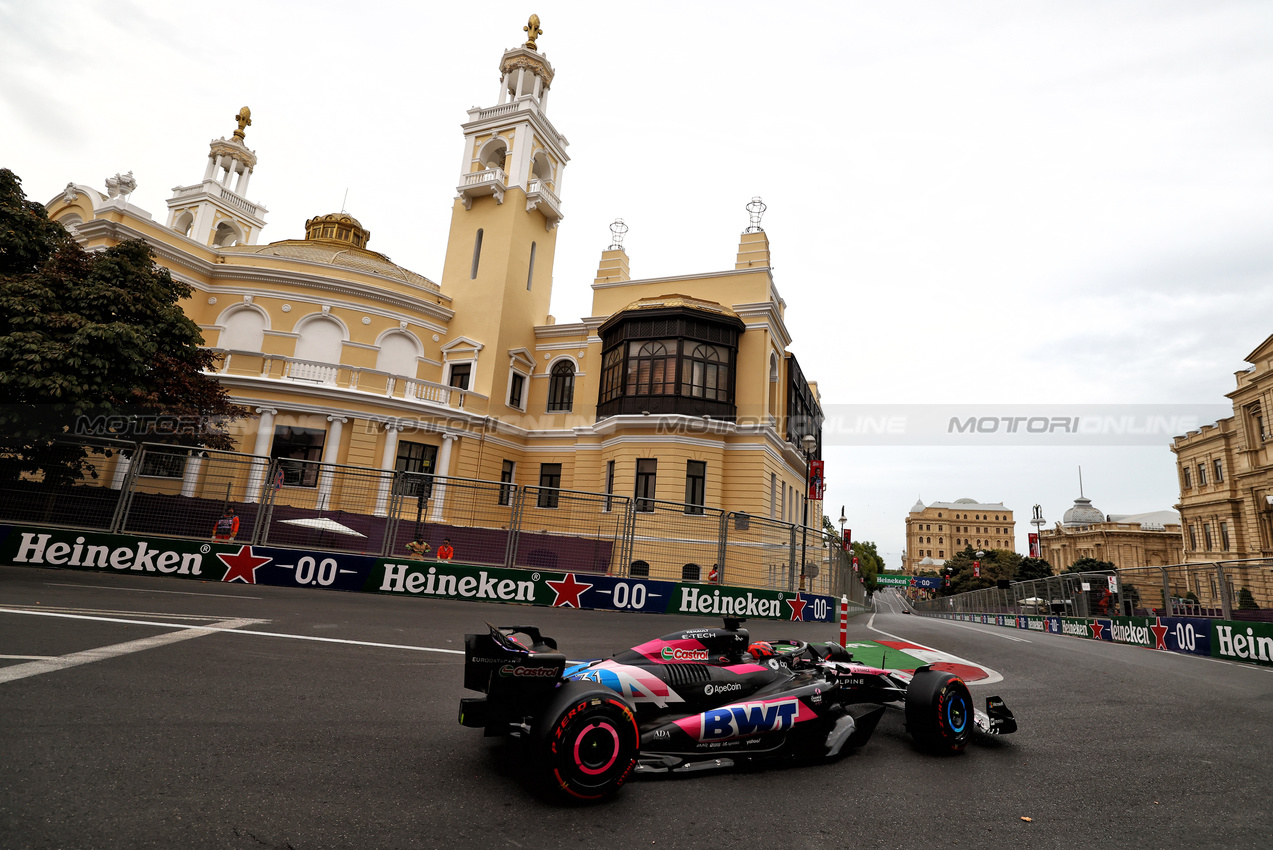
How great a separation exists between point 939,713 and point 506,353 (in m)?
29.0

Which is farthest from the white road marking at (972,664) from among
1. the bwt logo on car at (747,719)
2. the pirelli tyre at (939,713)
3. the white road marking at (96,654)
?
the white road marking at (96,654)

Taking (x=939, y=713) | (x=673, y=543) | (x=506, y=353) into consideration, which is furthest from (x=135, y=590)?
(x=506, y=353)

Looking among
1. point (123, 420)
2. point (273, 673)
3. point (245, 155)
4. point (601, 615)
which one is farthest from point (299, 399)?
point (245, 155)

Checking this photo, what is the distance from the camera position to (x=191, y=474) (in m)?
11.9

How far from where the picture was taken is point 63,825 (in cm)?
251

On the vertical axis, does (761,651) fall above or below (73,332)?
below

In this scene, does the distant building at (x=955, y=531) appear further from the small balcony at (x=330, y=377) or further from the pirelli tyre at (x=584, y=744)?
the pirelli tyre at (x=584, y=744)

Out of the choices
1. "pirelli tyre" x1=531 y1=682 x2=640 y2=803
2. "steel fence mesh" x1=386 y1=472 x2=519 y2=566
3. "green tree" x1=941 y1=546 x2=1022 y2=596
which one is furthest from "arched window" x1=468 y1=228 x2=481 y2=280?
"green tree" x1=941 y1=546 x2=1022 y2=596

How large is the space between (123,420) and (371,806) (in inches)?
778

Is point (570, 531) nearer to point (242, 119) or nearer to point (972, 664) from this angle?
point (972, 664)

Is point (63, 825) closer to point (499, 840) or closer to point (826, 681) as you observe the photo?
point (499, 840)

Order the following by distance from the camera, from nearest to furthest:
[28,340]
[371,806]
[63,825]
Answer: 1. [63,825]
2. [371,806]
3. [28,340]

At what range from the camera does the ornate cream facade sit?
47000 mm

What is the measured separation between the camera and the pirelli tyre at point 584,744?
3.22 m
